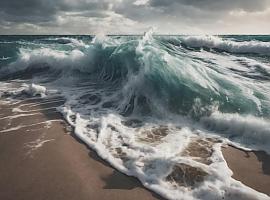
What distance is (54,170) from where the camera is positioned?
163 inches

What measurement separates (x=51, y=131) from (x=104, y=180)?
209cm

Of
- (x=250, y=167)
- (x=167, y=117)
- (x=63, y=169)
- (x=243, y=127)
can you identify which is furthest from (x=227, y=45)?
(x=63, y=169)

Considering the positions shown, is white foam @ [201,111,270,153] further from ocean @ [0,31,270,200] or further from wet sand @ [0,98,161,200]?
wet sand @ [0,98,161,200]

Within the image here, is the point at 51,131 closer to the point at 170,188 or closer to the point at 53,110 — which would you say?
the point at 53,110

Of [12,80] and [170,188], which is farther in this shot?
[12,80]

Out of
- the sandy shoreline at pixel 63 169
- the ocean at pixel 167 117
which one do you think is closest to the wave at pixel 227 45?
the ocean at pixel 167 117

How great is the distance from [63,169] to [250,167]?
2548 mm

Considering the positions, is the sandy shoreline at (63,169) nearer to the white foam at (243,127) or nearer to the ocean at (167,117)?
the ocean at (167,117)

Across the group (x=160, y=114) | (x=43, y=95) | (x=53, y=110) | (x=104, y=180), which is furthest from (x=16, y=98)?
(x=104, y=180)

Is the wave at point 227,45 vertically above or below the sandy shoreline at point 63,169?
below

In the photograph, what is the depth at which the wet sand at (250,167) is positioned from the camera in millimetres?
3877

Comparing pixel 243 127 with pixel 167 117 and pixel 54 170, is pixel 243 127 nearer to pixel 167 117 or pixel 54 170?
pixel 167 117

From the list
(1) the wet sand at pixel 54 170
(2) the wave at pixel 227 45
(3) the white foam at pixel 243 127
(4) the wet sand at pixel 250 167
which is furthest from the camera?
(2) the wave at pixel 227 45

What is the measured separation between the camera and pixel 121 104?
24.1ft
